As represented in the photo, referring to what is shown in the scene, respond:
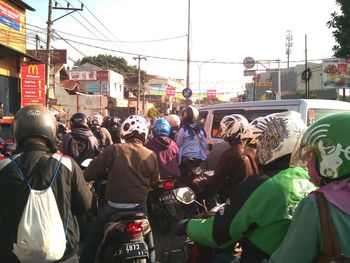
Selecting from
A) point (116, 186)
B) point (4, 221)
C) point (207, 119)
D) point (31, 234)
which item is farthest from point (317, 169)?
point (207, 119)

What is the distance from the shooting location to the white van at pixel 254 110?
21.0 ft

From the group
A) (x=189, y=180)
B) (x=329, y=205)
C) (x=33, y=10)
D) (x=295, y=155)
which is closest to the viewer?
(x=329, y=205)

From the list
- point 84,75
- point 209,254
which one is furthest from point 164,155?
point 84,75

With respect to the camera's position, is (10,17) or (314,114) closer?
(314,114)

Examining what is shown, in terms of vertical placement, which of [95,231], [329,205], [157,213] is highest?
[329,205]

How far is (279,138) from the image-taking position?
2455 mm

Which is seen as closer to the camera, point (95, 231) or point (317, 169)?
point (317, 169)

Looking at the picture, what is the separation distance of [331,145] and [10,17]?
778 inches

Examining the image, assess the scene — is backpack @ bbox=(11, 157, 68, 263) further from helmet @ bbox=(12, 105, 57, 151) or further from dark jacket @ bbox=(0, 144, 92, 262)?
helmet @ bbox=(12, 105, 57, 151)

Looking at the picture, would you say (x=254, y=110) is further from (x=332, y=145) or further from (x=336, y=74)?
Result: (x=336, y=74)

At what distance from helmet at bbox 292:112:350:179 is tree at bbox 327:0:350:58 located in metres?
13.4

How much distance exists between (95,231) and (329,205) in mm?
2587

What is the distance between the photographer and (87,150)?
6.16 metres

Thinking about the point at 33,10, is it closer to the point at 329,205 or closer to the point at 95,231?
the point at 95,231
